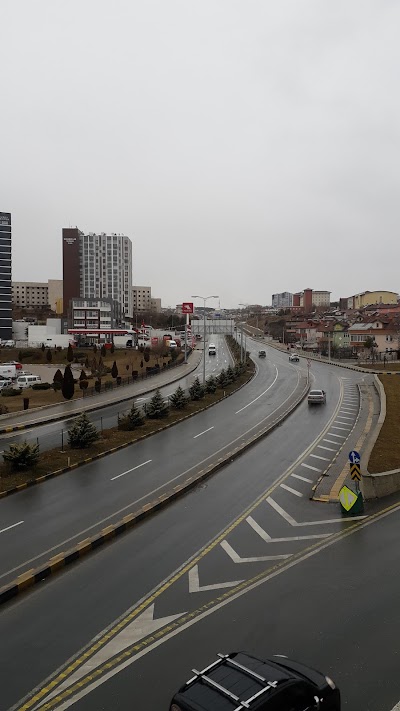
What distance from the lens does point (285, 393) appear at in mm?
44094

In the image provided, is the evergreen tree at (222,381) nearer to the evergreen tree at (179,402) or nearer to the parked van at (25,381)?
the evergreen tree at (179,402)

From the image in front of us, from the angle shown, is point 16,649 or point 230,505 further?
point 230,505

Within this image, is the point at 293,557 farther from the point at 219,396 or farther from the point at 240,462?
the point at 219,396

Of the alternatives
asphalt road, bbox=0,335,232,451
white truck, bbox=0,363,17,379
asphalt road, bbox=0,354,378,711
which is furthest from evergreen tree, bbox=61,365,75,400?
asphalt road, bbox=0,354,378,711

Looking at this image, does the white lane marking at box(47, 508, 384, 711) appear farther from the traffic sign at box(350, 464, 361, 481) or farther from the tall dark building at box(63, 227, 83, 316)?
the tall dark building at box(63, 227, 83, 316)

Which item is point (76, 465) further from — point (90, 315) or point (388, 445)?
point (90, 315)

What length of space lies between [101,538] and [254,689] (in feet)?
25.8

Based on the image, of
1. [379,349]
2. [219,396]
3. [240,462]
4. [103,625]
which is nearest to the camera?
[103,625]

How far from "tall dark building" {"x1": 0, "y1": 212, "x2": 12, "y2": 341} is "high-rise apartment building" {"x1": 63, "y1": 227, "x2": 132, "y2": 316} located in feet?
168

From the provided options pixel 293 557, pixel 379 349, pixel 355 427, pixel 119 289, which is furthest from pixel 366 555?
pixel 119 289

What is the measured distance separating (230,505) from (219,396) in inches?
997

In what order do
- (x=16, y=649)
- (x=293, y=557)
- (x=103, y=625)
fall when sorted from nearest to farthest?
(x=16, y=649) → (x=103, y=625) → (x=293, y=557)

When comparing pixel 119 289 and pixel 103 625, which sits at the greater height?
pixel 119 289

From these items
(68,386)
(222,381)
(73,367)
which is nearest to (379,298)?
(73,367)
